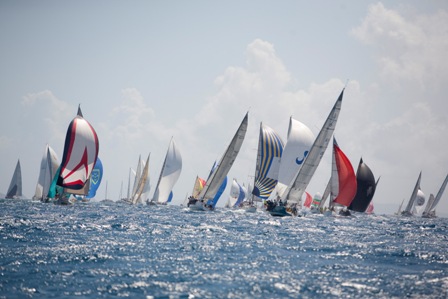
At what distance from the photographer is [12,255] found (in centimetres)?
1908

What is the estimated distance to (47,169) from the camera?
83.4 metres

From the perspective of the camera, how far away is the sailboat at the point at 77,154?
2117 inches

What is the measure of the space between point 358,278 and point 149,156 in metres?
72.9

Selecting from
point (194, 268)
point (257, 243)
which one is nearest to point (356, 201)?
point (257, 243)

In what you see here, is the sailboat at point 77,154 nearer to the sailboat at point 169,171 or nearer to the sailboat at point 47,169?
the sailboat at point 169,171

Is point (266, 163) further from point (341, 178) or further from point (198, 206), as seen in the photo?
point (198, 206)

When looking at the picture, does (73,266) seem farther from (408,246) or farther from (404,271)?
(408,246)

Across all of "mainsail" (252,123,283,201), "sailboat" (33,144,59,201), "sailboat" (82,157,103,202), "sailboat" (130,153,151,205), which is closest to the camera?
"mainsail" (252,123,283,201)

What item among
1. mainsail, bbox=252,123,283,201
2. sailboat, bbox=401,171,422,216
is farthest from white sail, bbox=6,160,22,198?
sailboat, bbox=401,171,422,216

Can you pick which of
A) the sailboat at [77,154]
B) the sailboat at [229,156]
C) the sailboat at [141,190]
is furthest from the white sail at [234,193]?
the sailboat at [77,154]

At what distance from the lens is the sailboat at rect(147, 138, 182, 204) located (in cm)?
7619

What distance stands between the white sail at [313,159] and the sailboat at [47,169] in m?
45.3

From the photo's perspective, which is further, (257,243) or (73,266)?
(257,243)

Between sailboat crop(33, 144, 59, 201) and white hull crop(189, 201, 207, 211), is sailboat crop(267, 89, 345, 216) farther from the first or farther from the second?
sailboat crop(33, 144, 59, 201)
